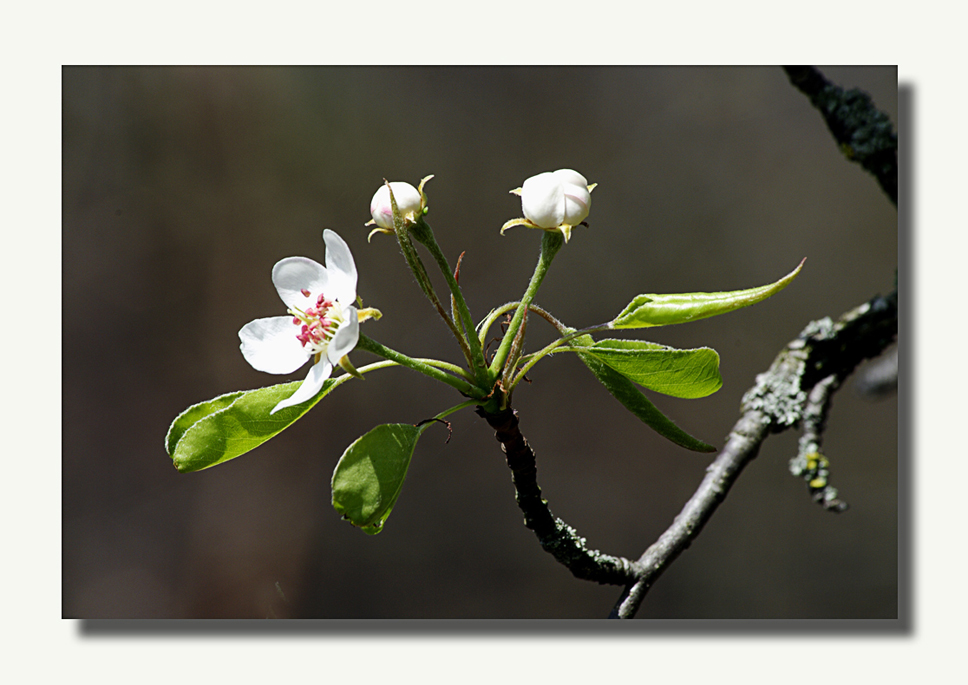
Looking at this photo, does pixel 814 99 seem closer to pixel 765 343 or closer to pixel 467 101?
pixel 765 343

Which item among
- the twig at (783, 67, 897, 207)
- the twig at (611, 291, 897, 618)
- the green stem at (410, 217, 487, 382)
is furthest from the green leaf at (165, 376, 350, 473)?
the twig at (783, 67, 897, 207)

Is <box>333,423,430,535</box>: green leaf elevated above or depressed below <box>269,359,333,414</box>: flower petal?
below

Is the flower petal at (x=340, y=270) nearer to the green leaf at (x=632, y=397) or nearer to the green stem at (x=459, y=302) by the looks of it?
the green stem at (x=459, y=302)

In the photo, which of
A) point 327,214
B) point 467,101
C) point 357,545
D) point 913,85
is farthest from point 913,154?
point 357,545

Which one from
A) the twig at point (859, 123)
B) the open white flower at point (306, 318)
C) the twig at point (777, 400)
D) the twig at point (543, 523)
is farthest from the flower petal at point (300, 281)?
the twig at point (859, 123)

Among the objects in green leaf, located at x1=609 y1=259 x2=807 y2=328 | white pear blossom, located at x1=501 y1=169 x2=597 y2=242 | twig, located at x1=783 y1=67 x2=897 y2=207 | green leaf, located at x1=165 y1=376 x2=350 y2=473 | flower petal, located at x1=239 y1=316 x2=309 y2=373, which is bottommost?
green leaf, located at x1=165 y1=376 x2=350 y2=473

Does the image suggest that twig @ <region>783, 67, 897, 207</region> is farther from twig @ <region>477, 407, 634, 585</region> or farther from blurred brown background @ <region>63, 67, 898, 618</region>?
twig @ <region>477, 407, 634, 585</region>

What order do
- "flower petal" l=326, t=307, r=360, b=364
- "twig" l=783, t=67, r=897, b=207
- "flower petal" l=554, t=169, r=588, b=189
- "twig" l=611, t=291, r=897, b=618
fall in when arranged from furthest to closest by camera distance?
"twig" l=783, t=67, r=897, b=207
"twig" l=611, t=291, r=897, b=618
"flower petal" l=554, t=169, r=588, b=189
"flower petal" l=326, t=307, r=360, b=364
